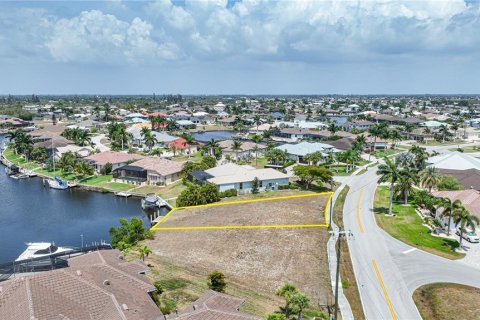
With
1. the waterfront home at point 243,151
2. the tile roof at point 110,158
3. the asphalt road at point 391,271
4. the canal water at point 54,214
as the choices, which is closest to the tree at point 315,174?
the asphalt road at point 391,271

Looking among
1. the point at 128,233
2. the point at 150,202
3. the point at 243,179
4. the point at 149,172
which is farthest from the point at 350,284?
the point at 149,172

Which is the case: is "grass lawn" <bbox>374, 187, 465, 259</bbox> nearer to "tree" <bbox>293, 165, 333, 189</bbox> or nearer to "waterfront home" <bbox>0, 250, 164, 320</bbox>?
"tree" <bbox>293, 165, 333, 189</bbox>

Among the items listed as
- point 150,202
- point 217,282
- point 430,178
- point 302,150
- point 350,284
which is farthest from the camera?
point 302,150

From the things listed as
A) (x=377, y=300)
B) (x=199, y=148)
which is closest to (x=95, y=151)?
(x=199, y=148)

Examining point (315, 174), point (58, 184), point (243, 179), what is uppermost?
point (315, 174)

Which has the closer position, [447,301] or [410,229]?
[447,301]

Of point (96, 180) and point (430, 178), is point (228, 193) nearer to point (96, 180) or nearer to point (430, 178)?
point (96, 180)

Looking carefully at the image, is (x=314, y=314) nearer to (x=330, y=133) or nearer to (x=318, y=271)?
(x=318, y=271)

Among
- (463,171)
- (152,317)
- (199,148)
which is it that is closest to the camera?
(152,317)
